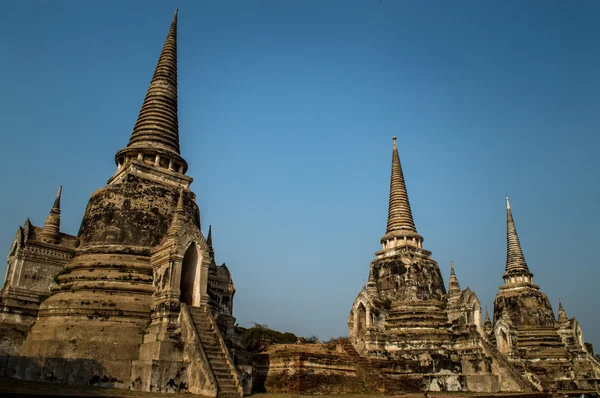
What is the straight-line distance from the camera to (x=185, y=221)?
64.0 ft

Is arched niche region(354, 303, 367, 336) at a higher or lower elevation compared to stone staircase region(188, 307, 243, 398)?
higher

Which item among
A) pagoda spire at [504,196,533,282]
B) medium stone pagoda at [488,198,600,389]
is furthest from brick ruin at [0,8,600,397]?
pagoda spire at [504,196,533,282]

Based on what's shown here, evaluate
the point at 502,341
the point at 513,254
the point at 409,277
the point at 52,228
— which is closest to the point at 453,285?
the point at 409,277

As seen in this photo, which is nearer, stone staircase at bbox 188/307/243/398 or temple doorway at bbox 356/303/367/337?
stone staircase at bbox 188/307/243/398

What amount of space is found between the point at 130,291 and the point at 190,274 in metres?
2.28

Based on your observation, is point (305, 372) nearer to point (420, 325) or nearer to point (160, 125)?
point (420, 325)

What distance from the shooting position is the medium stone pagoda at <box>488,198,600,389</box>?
35.7 meters

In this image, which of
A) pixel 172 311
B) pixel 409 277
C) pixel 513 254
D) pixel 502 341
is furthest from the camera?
pixel 513 254

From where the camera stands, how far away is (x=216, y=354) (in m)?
16.2

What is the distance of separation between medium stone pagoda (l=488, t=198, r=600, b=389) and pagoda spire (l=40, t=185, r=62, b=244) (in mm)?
27896

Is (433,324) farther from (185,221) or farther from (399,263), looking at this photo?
(185,221)

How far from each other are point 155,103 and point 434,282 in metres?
19.5

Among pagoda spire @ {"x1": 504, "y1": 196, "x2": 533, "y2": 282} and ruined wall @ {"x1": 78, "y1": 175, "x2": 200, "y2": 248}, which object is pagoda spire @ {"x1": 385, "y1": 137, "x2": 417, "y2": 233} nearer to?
pagoda spire @ {"x1": 504, "y1": 196, "x2": 533, "y2": 282}

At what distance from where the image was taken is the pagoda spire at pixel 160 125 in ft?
78.3
